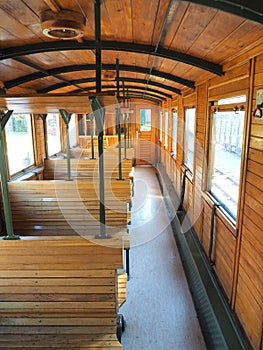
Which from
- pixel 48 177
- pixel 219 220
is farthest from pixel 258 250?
pixel 48 177

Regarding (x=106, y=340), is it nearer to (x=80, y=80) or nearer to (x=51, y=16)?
(x=51, y=16)

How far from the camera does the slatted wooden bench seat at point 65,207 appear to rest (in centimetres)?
329

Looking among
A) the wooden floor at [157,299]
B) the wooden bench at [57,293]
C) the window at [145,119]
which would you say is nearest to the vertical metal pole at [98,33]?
the wooden bench at [57,293]

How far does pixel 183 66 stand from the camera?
3.19 meters

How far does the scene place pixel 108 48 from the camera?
2.52 m

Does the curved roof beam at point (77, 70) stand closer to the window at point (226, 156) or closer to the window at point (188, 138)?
the window at point (188, 138)

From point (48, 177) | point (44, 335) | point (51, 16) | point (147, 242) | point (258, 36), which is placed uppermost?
point (51, 16)

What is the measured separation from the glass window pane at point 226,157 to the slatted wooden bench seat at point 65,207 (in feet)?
3.64

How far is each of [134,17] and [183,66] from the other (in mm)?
1426

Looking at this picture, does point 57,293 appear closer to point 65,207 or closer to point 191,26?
point 65,207

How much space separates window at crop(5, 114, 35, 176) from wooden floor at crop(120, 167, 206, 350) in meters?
2.16

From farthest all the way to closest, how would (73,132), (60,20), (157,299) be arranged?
(73,132)
(157,299)
(60,20)

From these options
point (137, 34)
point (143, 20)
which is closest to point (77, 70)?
point (137, 34)

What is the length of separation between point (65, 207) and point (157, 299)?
1473mm
